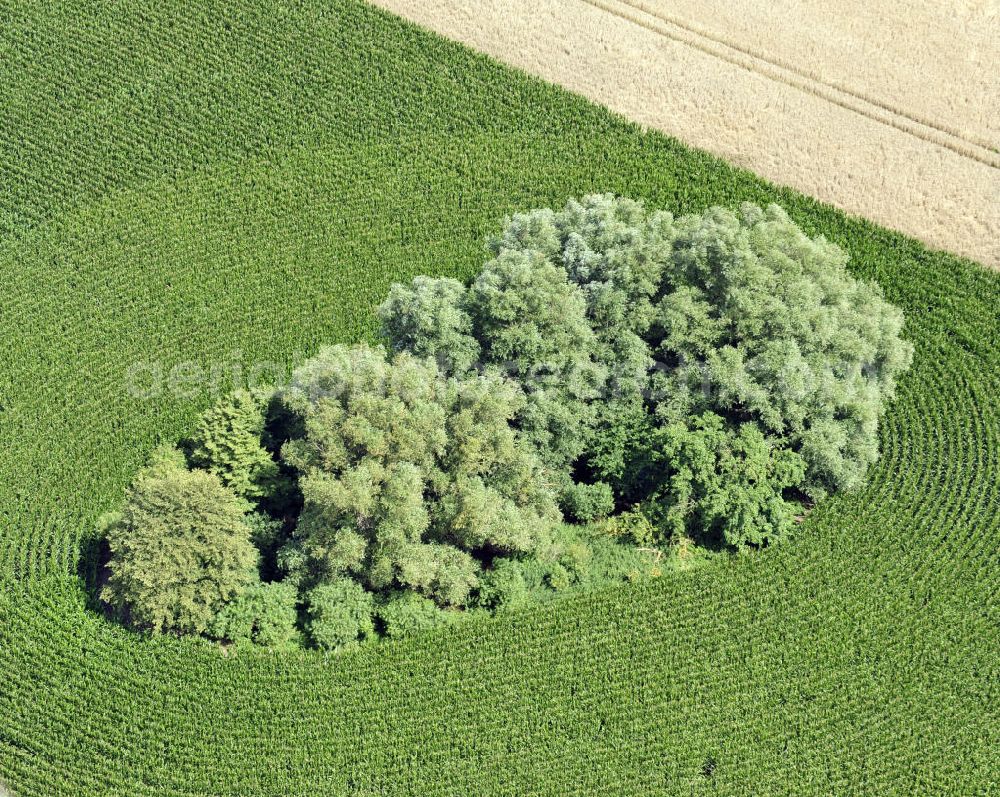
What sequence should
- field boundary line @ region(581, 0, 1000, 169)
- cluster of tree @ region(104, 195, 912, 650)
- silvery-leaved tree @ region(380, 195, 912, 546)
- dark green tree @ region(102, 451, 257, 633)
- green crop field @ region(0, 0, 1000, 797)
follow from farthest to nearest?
field boundary line @ region(581, 0, 1000, 169), silvery-leaved tree @ region(380, 195, 912, 546), cluster of tree @ region(104, 195, 912, 650), green crop field @ region(0, 0, 1000, 797), dark green tree @ region(102, 451, 257, 633)

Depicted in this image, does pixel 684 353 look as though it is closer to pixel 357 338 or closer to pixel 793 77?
pixel 357 338

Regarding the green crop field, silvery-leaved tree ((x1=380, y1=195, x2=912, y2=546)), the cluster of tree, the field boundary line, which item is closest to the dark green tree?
the cluster of tree

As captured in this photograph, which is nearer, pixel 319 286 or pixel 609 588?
pixel 609 588

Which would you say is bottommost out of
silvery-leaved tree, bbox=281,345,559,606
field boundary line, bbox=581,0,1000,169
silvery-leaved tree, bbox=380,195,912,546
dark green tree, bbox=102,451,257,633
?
dark green tree, bbox=102,451,257,633

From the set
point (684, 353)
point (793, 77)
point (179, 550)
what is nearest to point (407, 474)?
point (179, 550)

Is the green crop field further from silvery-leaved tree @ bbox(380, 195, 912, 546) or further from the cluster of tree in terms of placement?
silvery-leaved tree @ bbox(380, 195, 912, 546)

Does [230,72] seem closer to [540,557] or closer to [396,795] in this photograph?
[540,557]

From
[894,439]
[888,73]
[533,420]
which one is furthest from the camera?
[888,73]

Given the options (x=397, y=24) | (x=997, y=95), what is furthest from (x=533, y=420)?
(x=997, y=95)
